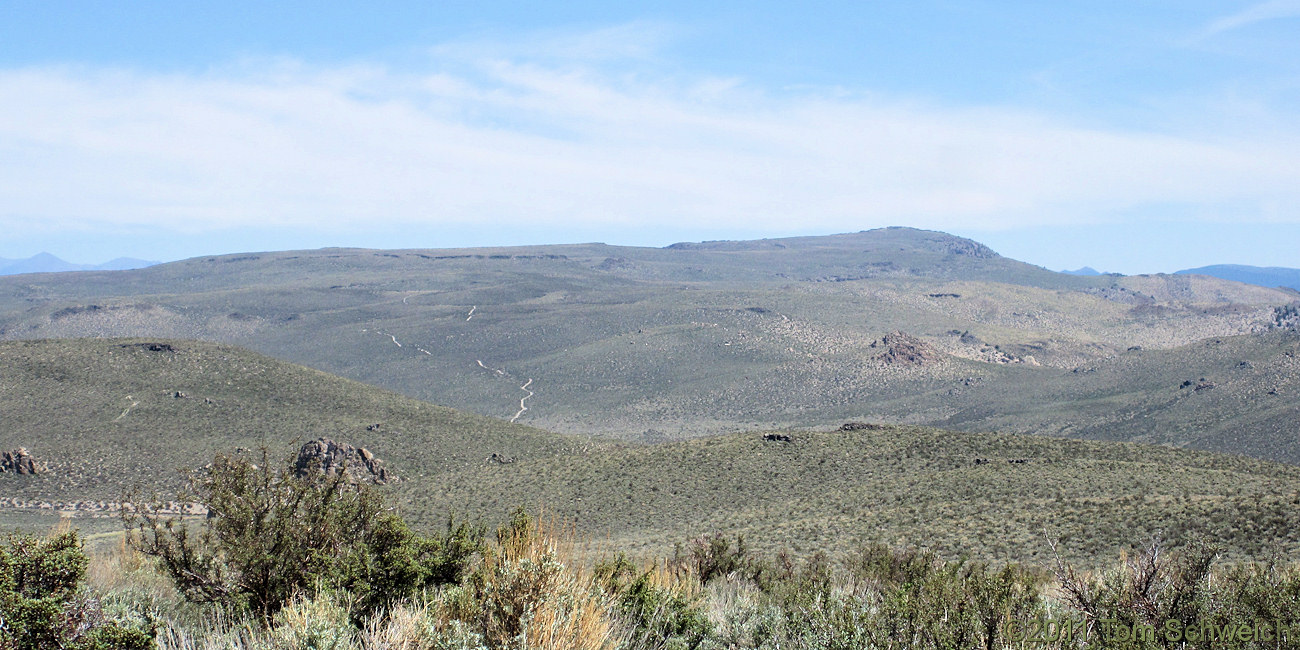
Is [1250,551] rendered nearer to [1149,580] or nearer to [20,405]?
[1149,580]

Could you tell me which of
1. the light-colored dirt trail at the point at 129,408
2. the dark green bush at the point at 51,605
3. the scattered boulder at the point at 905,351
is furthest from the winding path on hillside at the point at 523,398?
the dark green bush at the point at 51,605

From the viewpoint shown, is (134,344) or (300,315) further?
(300,315)

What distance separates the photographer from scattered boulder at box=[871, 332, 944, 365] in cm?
6384

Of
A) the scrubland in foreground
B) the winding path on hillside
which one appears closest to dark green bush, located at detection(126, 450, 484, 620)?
the scrubland in foreground

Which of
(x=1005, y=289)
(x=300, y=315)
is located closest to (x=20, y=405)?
(x=300, y=315)

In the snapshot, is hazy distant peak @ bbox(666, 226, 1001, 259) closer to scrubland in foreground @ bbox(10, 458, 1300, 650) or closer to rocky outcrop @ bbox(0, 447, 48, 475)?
rocky outcrop @ bbox(0, 447, 48, 475)

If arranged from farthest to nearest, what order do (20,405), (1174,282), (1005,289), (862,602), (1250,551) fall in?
(1174,282) → (1005,289) → (20,405) → (1250,551) → (862,602)

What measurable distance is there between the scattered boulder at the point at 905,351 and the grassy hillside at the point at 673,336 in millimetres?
907

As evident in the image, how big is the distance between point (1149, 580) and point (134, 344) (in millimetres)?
46483

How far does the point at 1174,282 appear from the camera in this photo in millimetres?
147375

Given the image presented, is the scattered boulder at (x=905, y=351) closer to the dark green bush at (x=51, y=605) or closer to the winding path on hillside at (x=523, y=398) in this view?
the winding path on hillside at (x=523, y=398)

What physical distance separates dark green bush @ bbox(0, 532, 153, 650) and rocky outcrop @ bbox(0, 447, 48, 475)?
3042cm

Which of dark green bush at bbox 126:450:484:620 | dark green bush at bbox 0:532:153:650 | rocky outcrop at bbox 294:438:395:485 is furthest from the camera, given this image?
rocky outcrop at bbox 294:438:395:485

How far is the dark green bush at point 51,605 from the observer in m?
3.84
